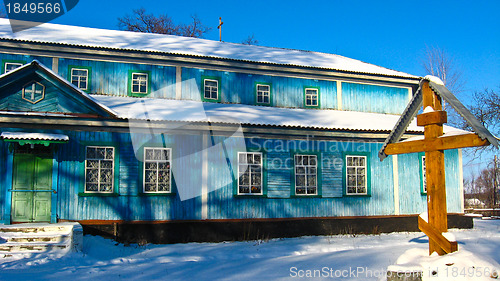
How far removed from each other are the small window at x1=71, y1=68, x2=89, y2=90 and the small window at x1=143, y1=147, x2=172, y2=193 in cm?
383

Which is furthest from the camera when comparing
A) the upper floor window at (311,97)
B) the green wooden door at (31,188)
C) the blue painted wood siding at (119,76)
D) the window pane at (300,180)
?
A: the upper floor window at (311,97)

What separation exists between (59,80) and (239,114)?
18.2 ft

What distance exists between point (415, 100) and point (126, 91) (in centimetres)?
1032

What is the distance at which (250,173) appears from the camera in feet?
44.9

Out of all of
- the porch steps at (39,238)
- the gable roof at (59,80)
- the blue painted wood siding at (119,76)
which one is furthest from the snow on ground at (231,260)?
the blue painted wood siding at (119,76)

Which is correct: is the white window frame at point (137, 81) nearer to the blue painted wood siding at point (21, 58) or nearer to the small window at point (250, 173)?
the blue painted wood siding at point (21, 58)

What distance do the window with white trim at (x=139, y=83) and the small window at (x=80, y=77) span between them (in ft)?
5.07

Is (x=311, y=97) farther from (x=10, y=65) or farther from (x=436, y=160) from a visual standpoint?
(x=10, y=65)

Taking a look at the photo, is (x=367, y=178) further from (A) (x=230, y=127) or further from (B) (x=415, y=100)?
(B) (x=415, y=100)

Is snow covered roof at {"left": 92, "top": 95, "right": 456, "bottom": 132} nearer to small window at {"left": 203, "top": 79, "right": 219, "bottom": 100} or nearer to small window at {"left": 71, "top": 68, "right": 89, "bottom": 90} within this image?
small window at {"left": 203, "top": 79, "right": 219, "bottom": 100}

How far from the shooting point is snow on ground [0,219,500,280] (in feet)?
26.5

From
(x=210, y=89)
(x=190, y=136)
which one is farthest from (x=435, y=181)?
(x=210, y=89)

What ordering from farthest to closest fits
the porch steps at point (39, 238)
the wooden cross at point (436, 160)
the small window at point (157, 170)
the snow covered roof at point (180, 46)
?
the snow covered roof at point (180, 46)
the small window at point (157, 170)
the porch steps at point (39, 238)
the wooden cross at point (436, 160)

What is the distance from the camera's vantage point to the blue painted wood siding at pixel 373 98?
17.2m
